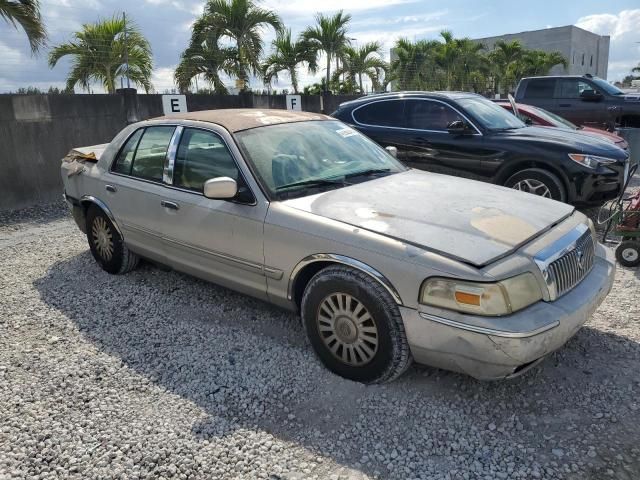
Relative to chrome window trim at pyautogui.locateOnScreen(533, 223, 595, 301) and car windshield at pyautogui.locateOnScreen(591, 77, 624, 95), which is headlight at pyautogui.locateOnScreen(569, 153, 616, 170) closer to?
chrome window trim at pyautogui.locateOnScreen(533, 223, 595, 301)

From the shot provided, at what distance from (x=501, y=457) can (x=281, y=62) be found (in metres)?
17.2

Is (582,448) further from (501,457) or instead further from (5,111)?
(5,111)

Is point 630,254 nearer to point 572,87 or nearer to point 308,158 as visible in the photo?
point 308,158

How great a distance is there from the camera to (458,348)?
9.09ft

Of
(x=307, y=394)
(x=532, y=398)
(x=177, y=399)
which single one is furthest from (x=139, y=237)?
(x=532, y=398)

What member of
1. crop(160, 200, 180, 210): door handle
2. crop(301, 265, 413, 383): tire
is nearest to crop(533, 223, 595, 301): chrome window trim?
crop(301, 265, 413, 383): tire

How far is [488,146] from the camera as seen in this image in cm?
672

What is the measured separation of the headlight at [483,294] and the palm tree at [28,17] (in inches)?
342

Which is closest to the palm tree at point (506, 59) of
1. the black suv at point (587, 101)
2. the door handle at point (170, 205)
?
the black suv at point (587, 101)

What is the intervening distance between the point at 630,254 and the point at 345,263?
3.49 metres

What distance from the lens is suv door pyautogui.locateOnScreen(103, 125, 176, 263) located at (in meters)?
4.41

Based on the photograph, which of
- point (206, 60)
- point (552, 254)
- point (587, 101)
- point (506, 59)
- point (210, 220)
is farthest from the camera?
point (506, 59)

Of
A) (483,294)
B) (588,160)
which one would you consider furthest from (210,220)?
(588,160)

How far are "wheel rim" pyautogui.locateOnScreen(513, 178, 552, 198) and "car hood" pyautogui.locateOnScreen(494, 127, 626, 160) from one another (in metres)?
0.45
